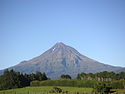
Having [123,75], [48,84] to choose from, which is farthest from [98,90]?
[123,75]

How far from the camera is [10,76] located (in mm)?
130375

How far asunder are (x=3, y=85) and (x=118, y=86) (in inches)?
2209

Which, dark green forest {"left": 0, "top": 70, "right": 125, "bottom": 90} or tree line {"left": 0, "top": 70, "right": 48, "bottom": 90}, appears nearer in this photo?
dark green forest {"left": 0, "top": 70, "right": 125, "bottom": 90}

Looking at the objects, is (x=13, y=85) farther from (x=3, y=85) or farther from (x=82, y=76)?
(x=82, y=76)

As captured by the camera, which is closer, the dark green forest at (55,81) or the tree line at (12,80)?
the dark green forest at (55,81)

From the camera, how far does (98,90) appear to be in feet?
246

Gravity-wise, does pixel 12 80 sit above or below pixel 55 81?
above

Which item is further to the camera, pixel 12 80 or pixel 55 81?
pixel 12 80

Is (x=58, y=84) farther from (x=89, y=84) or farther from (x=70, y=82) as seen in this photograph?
(x=89, y=84)

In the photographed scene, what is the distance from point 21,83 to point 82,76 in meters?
34.4

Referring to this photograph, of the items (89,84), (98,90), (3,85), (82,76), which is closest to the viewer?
(98,90)

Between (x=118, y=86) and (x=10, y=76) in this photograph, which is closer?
(x=118, y=86)

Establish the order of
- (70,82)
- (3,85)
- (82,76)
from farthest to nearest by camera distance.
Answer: (82,76)
(3,85)
(70,82)

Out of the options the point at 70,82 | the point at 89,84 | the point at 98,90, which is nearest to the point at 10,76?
the point at 70,82
